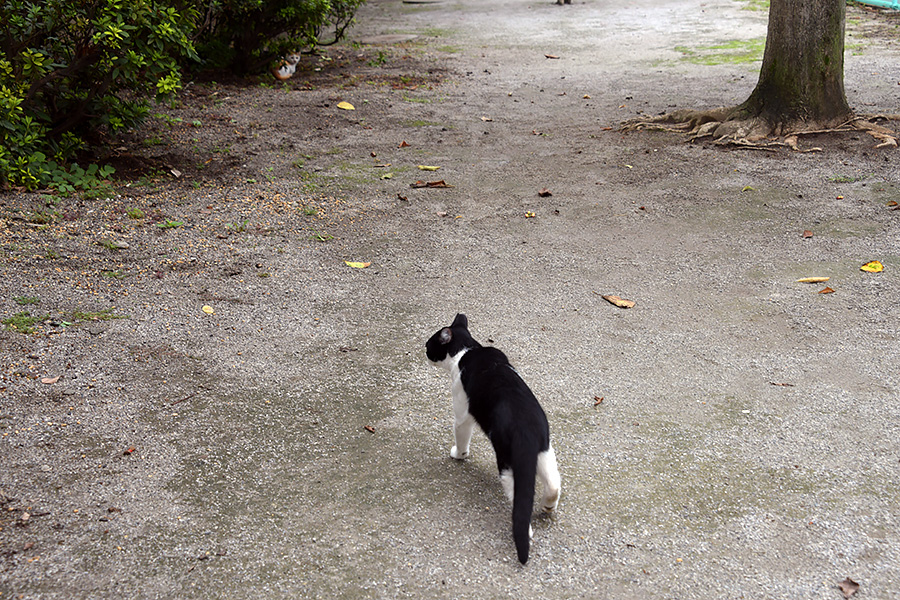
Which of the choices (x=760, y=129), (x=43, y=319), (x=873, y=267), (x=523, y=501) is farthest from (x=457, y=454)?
(x=760, y=129)

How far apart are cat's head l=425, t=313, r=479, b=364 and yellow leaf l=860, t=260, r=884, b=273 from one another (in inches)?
117

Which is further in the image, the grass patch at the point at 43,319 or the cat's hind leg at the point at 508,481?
the grass patch at the point at 43,319

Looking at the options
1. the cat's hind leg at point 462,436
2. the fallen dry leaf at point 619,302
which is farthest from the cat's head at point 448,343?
the fallen dry leaf at point 619,302

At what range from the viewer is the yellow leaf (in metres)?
4.71

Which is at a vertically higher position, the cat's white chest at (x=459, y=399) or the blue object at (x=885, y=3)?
the blue object at (x=885, y=3)

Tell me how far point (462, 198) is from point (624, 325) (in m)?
2.38

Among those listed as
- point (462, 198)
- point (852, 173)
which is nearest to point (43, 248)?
point (462, 198)

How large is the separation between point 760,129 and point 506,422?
587cm

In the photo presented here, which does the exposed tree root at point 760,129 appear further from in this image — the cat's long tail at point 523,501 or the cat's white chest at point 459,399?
the cat's long tail at point 523,501

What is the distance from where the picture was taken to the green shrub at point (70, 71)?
5.58 metres

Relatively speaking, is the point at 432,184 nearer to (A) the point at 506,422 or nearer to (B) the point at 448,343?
(B) the point at 448,343

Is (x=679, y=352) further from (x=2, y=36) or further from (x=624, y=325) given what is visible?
(x=2, y=36)

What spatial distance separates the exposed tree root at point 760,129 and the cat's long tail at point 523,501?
18.6 feet

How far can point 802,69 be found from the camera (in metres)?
7.12
